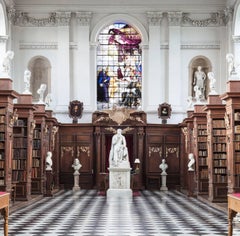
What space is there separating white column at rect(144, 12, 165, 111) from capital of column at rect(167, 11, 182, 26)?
0.43m

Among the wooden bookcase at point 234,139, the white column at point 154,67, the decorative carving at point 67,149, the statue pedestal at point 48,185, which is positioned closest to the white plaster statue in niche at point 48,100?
the decorative carving at point 67,149

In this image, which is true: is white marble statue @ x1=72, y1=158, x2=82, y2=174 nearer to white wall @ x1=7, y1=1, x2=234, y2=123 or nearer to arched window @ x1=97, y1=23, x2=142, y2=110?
white wall @ x1=7, y1=1, x2=234, y2=123

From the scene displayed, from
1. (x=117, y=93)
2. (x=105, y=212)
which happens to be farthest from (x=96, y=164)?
(x=105, y=212)

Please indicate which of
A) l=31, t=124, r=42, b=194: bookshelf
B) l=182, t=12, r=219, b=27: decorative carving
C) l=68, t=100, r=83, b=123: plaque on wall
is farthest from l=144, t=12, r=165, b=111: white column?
l=31, t=124, r=42, b=194: bookshelf

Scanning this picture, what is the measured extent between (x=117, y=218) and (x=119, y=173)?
7661mm

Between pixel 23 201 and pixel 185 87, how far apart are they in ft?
39.3

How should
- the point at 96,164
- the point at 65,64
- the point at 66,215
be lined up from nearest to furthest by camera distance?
1. the point at 66,215
2. the point at 96,164
3. the point at 65,64

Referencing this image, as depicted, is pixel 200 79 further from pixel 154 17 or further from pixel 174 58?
pixel 154 17

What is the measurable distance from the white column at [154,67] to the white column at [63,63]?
340cm

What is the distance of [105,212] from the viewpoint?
14484mm

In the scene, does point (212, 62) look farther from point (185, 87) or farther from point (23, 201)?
point (23, 201)

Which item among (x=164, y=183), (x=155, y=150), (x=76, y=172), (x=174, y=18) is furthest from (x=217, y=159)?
(x=174, y=18)

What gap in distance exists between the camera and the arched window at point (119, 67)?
92.1 ft

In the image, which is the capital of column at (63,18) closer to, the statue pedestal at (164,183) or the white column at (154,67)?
the white column at (154,67)
